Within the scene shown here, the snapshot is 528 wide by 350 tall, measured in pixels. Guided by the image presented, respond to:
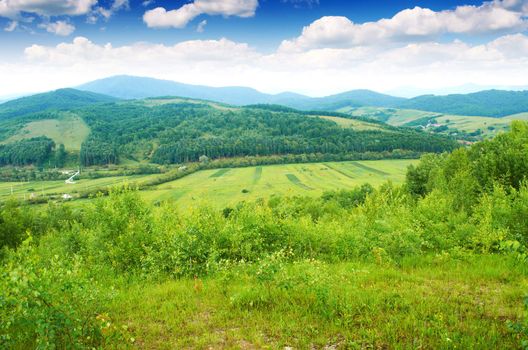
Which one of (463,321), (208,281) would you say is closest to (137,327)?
(208,281)

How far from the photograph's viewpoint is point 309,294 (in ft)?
38.2

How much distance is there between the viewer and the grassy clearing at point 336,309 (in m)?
9.04

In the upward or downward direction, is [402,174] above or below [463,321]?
below

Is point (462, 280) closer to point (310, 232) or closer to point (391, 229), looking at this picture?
point (391, 229)

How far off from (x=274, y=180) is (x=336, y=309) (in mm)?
121874

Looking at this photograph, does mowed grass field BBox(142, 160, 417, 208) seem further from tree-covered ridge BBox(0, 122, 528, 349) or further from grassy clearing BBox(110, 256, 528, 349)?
grassy clearing BBox(110, 256, 528, 349)

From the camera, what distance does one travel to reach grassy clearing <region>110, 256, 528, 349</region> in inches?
356

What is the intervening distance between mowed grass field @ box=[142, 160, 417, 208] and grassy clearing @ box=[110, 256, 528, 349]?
8326 cm

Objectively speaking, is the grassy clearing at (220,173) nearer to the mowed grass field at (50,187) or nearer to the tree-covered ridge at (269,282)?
the mowed grass field at (50,187)

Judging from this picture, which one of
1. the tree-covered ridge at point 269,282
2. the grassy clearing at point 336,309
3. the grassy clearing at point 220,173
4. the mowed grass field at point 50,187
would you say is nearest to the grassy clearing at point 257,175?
the grassy clearing at point 220,173

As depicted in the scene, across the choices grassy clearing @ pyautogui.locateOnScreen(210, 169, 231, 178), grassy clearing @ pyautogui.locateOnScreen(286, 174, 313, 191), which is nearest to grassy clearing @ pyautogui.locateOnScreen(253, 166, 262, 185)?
grassy clearing @ pyautogui.locateOnScreen(286, 174, 313, 191)

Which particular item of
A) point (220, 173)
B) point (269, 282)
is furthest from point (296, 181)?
point (269, 282)

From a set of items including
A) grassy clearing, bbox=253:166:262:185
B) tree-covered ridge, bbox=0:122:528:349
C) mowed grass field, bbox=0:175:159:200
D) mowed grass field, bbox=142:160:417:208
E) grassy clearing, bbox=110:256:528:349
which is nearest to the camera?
tree-covered ridge, bbox=0:122:528:349

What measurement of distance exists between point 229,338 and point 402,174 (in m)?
136
